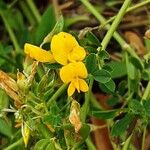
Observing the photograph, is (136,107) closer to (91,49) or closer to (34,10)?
(91,49)

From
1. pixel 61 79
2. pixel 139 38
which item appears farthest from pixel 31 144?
pixel 139 38

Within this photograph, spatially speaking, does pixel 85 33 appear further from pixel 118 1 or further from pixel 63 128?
pixel 118 1

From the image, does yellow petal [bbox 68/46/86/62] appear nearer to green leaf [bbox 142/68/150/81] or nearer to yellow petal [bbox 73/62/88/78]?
yellow petal [bbox 73/62/88/78]

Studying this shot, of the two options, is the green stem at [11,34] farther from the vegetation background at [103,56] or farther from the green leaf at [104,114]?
the green leaf at [104,114]

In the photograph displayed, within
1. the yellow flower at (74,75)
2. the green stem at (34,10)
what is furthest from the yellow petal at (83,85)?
the green stem at (34,10)

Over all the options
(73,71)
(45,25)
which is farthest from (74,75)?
(45,25)
